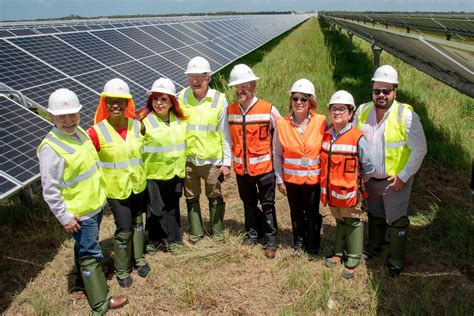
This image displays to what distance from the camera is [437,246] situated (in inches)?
170

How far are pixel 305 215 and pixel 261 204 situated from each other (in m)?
0.47

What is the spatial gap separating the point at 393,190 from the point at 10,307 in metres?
3.63

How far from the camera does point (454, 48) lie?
3352mm

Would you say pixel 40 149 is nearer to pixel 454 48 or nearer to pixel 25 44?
pixel 454 48

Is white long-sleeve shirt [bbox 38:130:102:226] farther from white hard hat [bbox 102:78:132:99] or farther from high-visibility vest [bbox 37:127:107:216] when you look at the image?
white hard hat [bbox 102:78:132:99]

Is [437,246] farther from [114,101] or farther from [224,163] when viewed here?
[114,101]

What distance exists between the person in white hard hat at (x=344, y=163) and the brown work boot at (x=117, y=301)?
202 cm

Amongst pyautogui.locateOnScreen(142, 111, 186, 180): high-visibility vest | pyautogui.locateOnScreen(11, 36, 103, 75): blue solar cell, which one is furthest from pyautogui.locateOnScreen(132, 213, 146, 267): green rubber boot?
pyautogui.locateOnScreen(11, 36, 103, 75): blue solar cell

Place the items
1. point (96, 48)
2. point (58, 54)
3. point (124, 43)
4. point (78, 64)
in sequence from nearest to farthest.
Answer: point (78, 64), point (58, 54), point (96, 48), point (124, 43)

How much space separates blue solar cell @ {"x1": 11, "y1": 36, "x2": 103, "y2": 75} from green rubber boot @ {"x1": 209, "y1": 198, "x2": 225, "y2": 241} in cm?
332

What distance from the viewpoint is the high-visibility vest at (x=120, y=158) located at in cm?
360

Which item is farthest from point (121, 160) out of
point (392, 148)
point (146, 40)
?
point (146, 40)

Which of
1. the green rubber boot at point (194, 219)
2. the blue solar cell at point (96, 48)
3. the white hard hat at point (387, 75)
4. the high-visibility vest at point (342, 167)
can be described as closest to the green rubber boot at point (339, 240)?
the high-visibility vest at point (342, 167)

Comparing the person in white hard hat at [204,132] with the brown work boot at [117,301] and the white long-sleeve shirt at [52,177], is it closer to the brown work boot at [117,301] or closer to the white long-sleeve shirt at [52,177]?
the brown work boot at [117,301]
